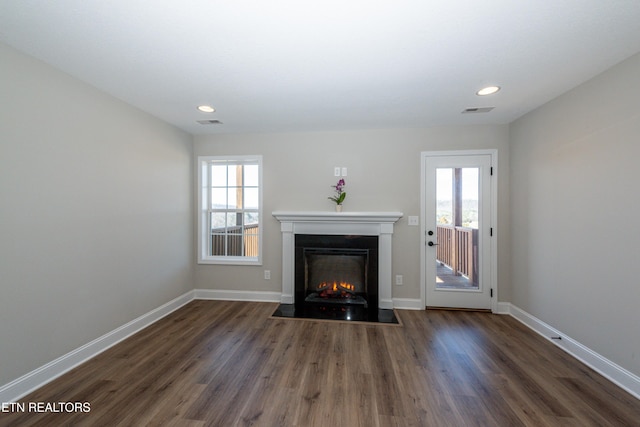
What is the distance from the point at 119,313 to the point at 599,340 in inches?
167

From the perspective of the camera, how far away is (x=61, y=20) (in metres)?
1.34

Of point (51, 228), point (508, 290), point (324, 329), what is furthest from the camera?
point (508, 290)

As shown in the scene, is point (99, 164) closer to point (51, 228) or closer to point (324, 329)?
point (51, 228)

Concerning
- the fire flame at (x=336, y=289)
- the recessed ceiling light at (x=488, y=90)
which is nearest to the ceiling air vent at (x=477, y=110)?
the recessed ceiling light at (x=488, y=90)

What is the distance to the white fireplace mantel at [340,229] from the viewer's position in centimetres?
309

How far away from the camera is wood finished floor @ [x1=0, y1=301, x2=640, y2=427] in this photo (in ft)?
4.82

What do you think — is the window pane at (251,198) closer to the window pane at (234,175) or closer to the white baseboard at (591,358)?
the window pane at (234,175)

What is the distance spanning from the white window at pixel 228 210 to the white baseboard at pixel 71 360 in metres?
0.99

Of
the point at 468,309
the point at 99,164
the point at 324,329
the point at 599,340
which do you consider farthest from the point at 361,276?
the point at 99,164

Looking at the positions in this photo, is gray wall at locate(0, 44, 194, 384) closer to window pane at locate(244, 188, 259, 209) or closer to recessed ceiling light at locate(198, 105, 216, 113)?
recessed ceiling light at locate(198, 105, 216, 113)

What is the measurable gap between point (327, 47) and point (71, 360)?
10.1 ft

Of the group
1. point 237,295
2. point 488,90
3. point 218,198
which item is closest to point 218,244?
point 218,198

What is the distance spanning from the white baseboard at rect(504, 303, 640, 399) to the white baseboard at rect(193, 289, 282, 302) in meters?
2.98

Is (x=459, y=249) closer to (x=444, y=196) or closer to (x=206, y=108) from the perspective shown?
(x=444, y=196)
